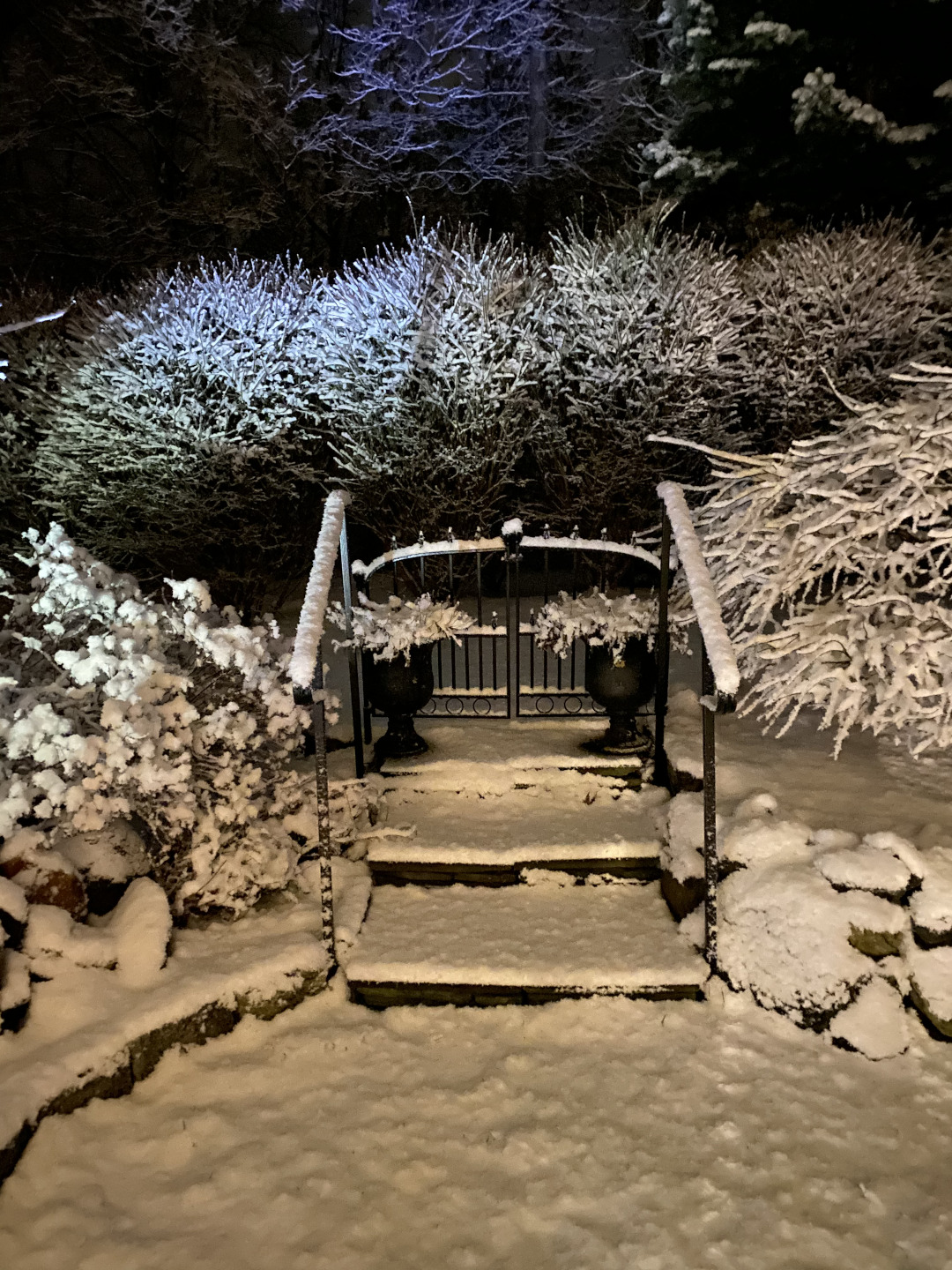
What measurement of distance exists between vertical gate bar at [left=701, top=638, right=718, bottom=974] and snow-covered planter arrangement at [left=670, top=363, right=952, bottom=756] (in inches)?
8.4

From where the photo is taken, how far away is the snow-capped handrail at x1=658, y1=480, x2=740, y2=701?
2926 millimetres

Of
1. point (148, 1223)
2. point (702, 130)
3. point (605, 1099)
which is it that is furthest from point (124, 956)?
point (702, 130)

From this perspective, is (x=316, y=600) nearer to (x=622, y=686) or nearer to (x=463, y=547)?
(x=463, y=547)

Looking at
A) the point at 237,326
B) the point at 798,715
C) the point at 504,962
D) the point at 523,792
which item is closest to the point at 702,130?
the point at 237,326

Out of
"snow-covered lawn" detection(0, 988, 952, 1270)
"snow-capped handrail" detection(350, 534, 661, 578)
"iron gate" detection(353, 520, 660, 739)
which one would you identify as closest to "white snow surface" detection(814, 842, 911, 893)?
"snow-covered lawn" detection(0, 988, 952, 1270)

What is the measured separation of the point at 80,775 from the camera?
312 cm

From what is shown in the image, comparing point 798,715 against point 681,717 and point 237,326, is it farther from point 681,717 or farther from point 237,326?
point 237,326

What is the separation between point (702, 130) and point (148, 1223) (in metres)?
10.6

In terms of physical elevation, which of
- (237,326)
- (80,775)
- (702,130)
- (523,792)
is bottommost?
(523,792)

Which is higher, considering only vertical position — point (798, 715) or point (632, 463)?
point (632, 463)

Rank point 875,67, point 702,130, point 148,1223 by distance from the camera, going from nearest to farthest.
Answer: point 148,1223 < point 875,67 < point 702,130

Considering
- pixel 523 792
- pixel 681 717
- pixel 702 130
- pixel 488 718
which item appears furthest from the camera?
pixel 702 130

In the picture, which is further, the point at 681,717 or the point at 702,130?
the point at 702,130

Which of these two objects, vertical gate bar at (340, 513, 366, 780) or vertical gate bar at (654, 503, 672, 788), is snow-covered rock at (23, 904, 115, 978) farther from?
vertical gate bar at (654, 503, 672, 788)
